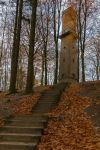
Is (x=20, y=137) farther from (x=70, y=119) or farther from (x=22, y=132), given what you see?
(x=70, y=119)

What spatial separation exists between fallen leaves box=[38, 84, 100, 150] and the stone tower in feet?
42.6

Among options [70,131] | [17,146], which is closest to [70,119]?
[70,131]

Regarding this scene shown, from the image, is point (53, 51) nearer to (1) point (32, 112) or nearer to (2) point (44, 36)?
(2) point (44, 36)

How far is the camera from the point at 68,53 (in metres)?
29.3

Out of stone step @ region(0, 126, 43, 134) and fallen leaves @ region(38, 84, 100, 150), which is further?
stone step @ region(0, 126, 43, 134)

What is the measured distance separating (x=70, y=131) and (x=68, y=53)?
1821 centimetres

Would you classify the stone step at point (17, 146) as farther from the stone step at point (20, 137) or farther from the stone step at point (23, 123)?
the stone step at point (23, 123)

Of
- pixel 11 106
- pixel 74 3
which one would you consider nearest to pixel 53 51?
pixel 74 3

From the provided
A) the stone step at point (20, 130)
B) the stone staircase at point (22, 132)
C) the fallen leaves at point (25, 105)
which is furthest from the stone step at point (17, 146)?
the fallen leaves at point (25, 105)

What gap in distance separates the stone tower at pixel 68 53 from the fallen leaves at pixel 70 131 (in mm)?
12979

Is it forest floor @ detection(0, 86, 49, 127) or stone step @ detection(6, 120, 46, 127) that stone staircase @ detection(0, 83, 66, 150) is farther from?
forest floor @ detection(0, 86, 49, 127)

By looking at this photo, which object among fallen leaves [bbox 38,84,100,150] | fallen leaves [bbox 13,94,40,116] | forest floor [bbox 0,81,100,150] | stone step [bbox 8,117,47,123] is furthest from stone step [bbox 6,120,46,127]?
fallen leaves [bbox 13,94,40,116]

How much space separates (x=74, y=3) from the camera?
112 feet

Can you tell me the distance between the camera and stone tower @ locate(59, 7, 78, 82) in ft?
94.9
